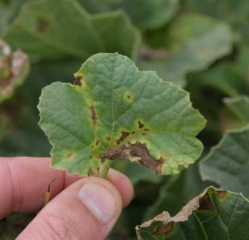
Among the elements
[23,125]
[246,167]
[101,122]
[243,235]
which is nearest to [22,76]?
[23,125]

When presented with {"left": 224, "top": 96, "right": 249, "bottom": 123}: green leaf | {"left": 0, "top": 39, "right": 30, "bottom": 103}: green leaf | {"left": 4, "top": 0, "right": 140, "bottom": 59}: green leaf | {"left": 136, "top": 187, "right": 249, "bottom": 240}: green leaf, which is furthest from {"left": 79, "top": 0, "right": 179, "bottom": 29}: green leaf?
{"left": 136, "top": 187, "right": 249, "bottom": 240}: green leaf

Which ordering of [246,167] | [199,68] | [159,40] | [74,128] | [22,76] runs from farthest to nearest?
[159,40] < [199,68] < [22,76] < [246,167] < [74,128]

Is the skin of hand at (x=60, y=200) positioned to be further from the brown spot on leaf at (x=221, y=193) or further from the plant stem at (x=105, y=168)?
the brown spot on leaf at (x=221, y=193)

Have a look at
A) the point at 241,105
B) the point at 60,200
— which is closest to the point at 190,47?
the point at 241,105

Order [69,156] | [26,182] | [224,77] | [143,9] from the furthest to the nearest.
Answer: [143,9], [224,77], [26,182], [69,156]

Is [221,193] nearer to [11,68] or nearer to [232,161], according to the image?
[232,161]

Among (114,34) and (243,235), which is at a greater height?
(114,34)

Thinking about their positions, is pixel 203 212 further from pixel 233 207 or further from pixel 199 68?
pixel 199 68
